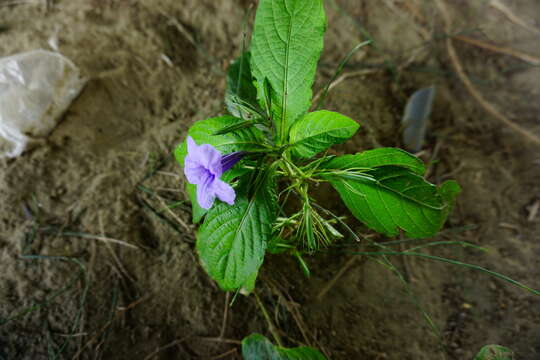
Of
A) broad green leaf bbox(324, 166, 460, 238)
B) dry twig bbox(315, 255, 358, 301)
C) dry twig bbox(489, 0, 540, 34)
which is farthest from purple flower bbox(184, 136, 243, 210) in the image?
dry twig bbox(489, 0, 540, 34)

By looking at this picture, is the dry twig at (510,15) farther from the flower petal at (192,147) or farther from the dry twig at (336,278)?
the flower petal at (192,147)

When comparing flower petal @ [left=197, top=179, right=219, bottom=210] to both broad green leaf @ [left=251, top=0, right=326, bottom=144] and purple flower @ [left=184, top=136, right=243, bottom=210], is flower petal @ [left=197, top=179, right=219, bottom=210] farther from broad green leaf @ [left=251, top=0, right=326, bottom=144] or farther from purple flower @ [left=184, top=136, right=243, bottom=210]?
broad green leaf @ [left=251, top=0, right=326, bottom=144]

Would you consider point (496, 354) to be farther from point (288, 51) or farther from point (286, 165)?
point (288, 51)

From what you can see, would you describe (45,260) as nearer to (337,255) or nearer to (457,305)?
(337,255)

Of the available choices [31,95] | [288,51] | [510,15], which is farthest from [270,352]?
[510,15]

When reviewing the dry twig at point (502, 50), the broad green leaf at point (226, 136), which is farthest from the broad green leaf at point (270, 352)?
the dry twig at point (502, 50)

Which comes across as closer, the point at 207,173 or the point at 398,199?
the point at 207,173
